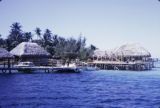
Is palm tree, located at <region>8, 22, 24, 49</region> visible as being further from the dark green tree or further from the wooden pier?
the wooden pier

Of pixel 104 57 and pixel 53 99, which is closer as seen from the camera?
pixel 53 99

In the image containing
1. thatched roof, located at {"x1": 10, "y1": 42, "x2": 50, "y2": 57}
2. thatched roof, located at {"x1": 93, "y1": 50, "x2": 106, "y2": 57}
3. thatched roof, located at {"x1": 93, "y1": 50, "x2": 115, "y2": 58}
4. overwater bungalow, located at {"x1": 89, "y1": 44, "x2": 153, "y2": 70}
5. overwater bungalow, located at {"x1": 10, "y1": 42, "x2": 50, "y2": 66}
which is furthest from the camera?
thatched roof, located at {"x1": 93, "y1": 50, "x2": 106, "y2": 57}

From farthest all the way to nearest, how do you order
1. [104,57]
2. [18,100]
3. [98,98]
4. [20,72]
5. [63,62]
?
[104,57] < [63,62] < [20,72] < [98,98] < [18,100]

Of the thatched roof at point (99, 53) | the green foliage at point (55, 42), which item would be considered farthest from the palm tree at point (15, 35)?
the thatched roof at point (99, 53)

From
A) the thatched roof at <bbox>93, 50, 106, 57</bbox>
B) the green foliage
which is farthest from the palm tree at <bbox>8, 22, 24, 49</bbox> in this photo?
the thatched roof at <bbox>93, 50, 106, 57</bbox>

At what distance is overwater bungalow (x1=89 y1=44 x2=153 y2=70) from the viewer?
196ft

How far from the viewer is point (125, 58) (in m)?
66.2

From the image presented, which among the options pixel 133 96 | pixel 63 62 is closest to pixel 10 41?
pixel 63 62

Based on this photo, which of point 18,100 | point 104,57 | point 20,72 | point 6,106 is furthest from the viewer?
point 104,57

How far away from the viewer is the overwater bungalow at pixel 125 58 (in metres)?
59.9

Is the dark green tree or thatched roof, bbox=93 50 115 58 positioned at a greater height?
the dark green tree

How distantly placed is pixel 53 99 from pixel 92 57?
1881 inches

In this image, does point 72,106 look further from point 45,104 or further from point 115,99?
point 115,99

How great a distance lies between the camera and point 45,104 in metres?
20.5
